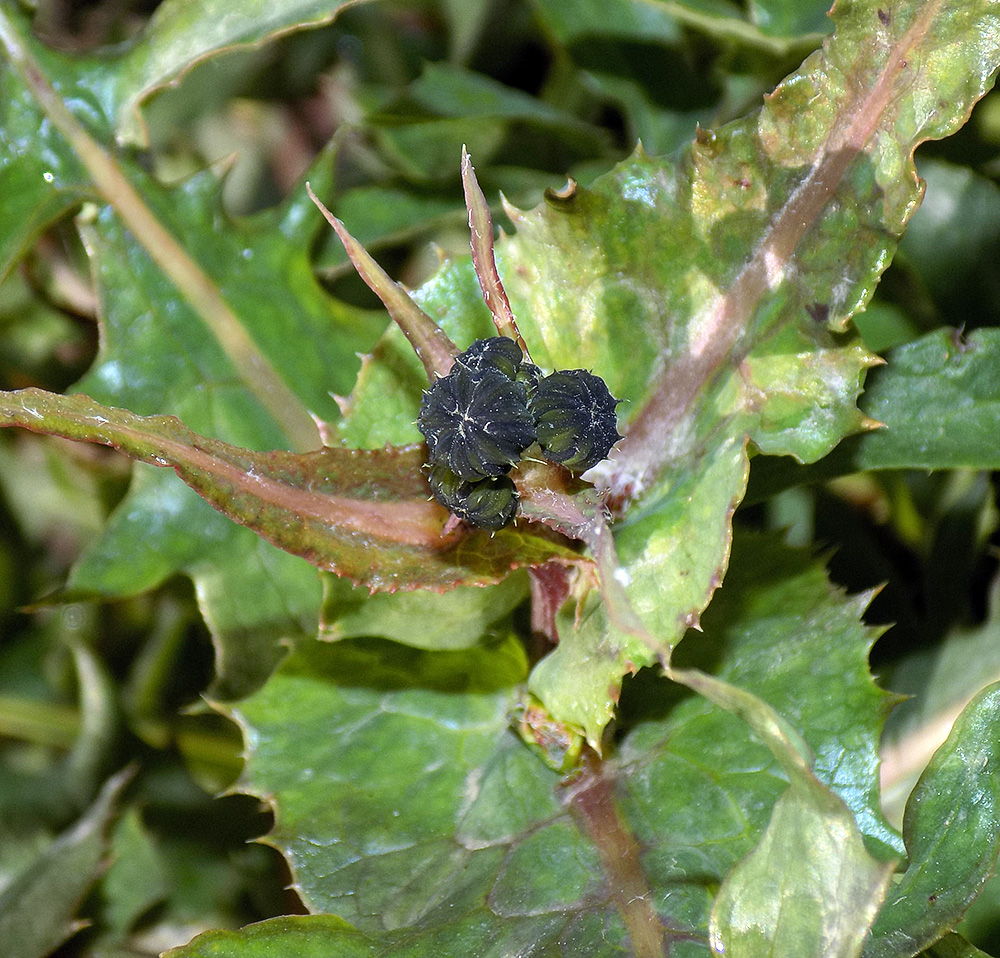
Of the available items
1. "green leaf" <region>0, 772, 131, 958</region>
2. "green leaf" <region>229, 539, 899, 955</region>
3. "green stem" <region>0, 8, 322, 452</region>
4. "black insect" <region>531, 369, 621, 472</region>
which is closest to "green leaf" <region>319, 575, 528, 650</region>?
"green leaf" <region>229, 539, 899, 955</region>

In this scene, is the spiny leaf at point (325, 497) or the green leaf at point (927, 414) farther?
the green leaf at point (927, 414)

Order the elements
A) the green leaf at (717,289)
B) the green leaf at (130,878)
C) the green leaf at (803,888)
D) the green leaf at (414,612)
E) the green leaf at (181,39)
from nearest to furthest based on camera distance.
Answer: the green leaf at (803,888) → the green leaf at (717,289) → the green leaf at (414,612) → the green leaf at (181,39) → the green leaf at (130,878)

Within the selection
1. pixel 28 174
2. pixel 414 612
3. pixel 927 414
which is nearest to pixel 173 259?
pixel 28 174

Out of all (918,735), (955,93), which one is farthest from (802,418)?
(918,735)

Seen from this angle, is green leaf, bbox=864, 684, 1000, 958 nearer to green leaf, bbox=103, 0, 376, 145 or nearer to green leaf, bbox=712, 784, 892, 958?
green leaf, bbox=712, 784, 892, 958

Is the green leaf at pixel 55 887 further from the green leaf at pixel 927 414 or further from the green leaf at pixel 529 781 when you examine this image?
the green leaf at pixel 927 414

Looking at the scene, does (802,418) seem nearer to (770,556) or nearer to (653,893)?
(770,556)


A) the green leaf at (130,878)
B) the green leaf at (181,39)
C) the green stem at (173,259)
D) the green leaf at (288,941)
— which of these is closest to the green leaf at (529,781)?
the green leaf at (288,941)
